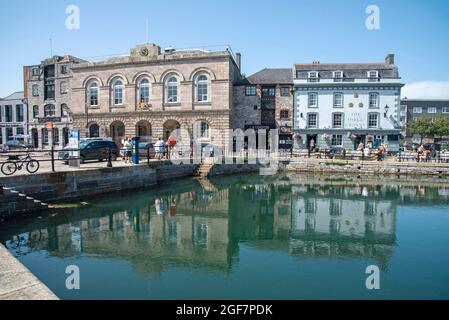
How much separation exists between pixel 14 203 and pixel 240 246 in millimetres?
7932

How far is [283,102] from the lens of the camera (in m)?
31.5

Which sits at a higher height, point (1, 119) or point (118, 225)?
A: point (1, 119)

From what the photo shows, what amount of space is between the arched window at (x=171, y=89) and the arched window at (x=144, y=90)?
190 centimetres

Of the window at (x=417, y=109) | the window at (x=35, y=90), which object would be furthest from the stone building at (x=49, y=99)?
the window at (x=417, y=109)

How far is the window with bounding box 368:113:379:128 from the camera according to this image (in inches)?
1201

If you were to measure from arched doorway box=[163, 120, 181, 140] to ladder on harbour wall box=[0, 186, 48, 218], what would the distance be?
1837 centimetres

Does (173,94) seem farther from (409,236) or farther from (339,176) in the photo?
(409,236)

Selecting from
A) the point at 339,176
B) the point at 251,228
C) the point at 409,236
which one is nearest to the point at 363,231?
the point at 409,236

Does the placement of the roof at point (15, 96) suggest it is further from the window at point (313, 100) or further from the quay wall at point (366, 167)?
the quay wall at point (366, 167)

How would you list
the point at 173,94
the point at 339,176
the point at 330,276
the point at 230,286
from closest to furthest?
the point at 230,286 → the point at 330,276 → the point at 339,176 → the point at 173,94

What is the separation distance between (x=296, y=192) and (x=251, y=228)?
734 centimetres

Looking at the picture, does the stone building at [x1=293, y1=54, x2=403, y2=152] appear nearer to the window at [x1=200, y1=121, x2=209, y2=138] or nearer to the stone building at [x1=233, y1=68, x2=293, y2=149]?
the stone building at [x1=233, y1=68, x2=293, y2=149]

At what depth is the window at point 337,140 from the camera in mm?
30955
